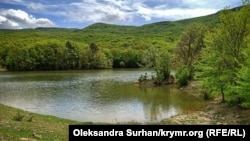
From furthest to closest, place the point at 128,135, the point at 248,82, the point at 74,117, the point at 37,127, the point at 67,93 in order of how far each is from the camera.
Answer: the point at 67,93 < the point at 74,117 < the point at 248,82 < the point at 37,127 < the point at 128,135

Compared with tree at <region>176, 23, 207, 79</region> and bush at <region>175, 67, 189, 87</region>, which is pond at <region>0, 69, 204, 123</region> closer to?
bush at <region>175, 67, 189, 87</region>

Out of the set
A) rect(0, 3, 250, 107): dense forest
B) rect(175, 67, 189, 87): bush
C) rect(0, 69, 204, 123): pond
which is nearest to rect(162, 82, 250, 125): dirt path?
rect(0, 3, 250, 107): dense forest

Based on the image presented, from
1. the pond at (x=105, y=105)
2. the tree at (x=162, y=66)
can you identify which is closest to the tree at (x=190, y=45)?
the tree at (x=162, y=66)

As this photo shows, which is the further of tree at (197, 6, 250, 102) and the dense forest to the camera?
tree at (197, 6, 250, 102)

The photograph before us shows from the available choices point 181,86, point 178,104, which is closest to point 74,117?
point 178,104

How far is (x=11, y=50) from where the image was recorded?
168m

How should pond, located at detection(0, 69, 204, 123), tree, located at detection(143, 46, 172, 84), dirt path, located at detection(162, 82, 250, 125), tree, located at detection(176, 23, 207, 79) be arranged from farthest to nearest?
tree, located at detection(143, 46, 172, 84)
tree, located at detection(176, 23, 207, 79)
pond, located at detection(0, 69, 204, 123)
dirt path, located at detection(162, 82, 250, 125)

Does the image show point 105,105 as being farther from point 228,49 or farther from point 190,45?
point 190,45

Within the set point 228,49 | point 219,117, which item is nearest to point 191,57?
point 228,49

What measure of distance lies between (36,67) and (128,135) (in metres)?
152

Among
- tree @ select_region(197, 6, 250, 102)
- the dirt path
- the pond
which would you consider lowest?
the pond

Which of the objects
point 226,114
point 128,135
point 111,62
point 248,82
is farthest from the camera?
point 111,62

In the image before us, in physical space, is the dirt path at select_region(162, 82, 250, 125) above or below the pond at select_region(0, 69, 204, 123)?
above

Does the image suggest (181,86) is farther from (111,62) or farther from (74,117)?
(111,62)
